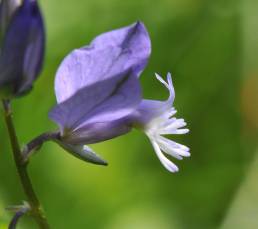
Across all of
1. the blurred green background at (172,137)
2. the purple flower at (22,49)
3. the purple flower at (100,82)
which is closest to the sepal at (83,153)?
the purple flower at (100,82)

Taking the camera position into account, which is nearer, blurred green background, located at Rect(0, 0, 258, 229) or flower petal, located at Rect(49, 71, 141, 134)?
flower petal, located at Rect(49, 71, 141, 134)

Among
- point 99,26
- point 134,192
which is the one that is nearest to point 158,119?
point 134,192

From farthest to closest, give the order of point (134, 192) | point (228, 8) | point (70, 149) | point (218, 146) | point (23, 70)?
point (228, 8)
point (218, 146)
point (134, 192)
point (70, 149)
point (23, 70)

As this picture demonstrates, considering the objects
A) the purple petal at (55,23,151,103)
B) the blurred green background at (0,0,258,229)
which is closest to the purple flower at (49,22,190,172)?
the purple petal at (55,23,151,103)

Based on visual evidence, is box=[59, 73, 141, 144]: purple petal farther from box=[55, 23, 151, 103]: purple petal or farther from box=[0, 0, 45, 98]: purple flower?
→ box=[0, 0, 45, 98]: purple flower

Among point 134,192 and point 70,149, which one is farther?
point 134,192

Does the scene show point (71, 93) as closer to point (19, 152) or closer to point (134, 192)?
point (19, 152)

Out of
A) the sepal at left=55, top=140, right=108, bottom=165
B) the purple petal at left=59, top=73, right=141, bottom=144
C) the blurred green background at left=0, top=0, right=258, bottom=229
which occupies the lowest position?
the blurred green background at left=0, top=0, right=258, bottom=229
